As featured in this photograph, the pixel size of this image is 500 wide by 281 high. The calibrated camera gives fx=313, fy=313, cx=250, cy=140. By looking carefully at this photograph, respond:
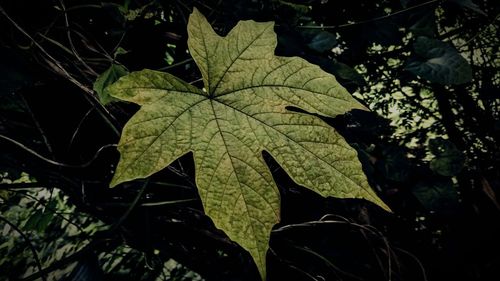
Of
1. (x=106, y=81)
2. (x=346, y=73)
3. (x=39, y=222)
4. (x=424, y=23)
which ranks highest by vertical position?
(x=424, y=23)

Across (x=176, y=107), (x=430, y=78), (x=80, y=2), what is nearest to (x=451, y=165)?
(x=430, y=78)

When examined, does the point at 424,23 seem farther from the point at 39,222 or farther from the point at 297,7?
the point at 39,222

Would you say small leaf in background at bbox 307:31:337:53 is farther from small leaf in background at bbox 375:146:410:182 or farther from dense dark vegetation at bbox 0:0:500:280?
small leaf in background at bbox 375:146:410:182

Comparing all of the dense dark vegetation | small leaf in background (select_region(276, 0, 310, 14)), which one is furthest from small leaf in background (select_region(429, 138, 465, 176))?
small leaf in background (select_region(276, 0, 310, 14))

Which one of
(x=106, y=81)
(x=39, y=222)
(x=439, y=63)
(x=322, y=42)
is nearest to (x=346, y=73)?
(x=322, y=42)

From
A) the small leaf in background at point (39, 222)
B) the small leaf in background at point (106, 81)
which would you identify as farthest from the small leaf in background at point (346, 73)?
the small leaf in background at point (39, 222)
